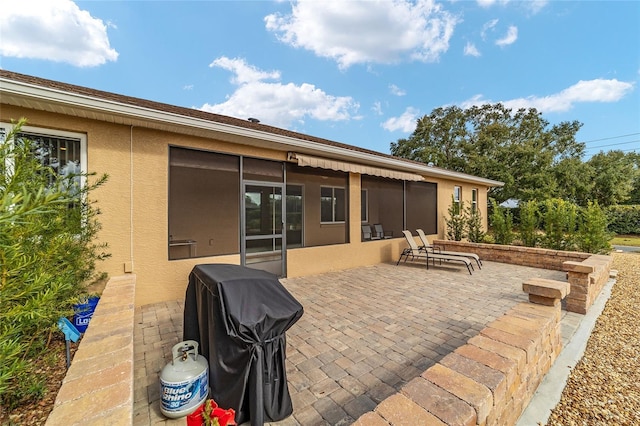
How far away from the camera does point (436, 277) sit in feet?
25.4

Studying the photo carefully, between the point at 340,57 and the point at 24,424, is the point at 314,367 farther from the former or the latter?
the point at 340,57

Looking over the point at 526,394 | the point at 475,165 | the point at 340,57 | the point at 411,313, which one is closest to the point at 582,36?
the point at 475,165

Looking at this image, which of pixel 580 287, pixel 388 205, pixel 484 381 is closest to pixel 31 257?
pixel 484 381

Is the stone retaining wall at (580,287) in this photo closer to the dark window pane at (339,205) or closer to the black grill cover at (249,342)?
the black grill cover at (249,342)

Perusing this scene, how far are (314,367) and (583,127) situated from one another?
38.2m

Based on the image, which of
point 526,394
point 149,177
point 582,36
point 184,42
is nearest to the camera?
point 526,394

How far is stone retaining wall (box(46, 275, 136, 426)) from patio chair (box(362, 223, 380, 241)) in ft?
26.2

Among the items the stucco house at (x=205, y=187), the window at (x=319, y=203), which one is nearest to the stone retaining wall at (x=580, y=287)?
the stucco house at (x=205, y=187)

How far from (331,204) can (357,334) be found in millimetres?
6110

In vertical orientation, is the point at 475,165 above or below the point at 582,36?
below

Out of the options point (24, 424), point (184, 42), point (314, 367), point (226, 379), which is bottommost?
point (314, 367)

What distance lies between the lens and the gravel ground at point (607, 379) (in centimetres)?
256

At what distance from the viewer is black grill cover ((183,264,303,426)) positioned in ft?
7.27

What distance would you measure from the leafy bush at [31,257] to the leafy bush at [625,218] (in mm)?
30002
